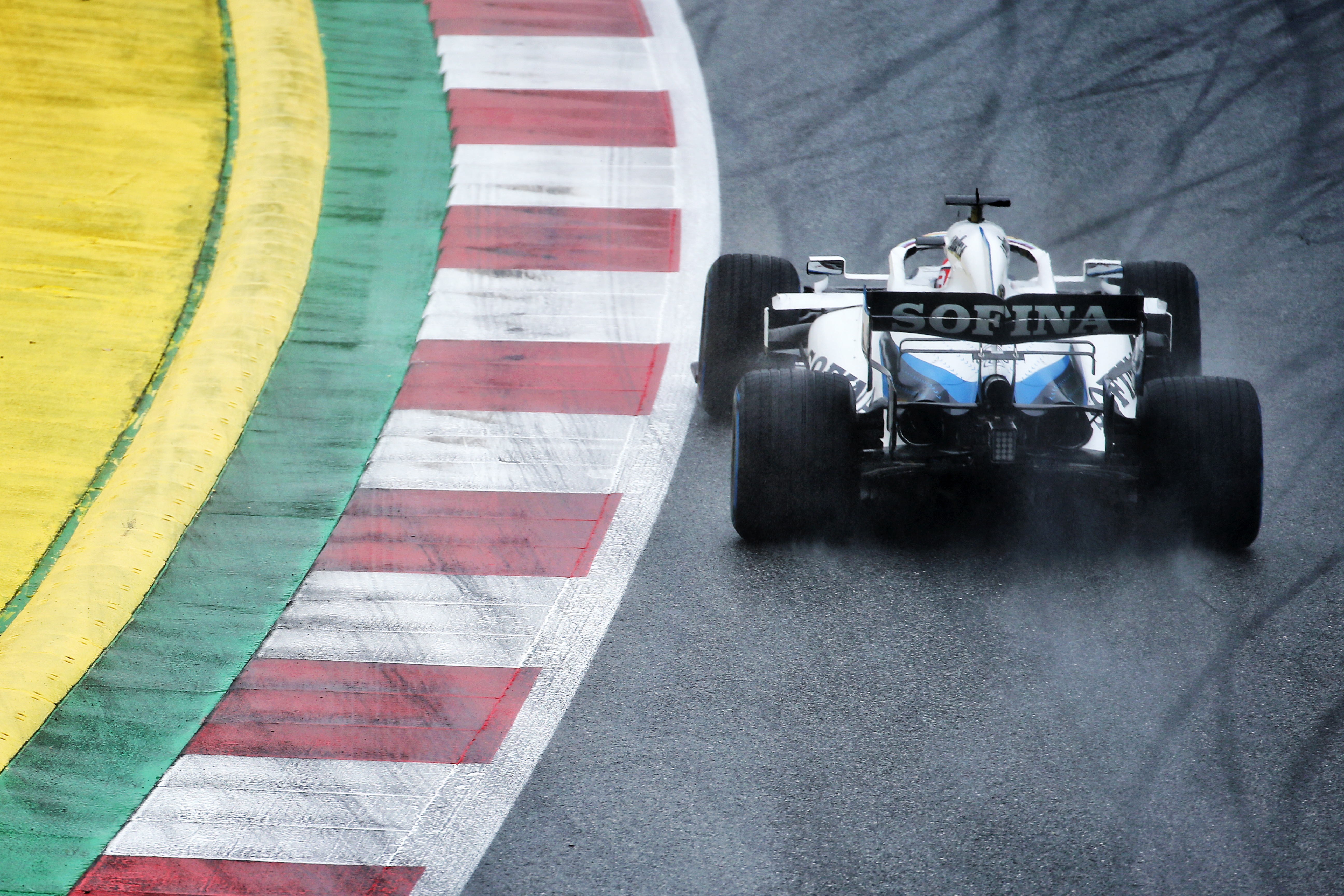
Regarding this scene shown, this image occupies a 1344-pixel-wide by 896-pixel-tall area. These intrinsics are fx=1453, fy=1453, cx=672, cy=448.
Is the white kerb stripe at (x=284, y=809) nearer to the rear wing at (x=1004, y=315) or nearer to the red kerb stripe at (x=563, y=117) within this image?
the rear wing at (x=1004, y=315)

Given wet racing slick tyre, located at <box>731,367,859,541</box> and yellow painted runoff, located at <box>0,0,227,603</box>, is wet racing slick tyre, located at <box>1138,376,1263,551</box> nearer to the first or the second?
wet racing slick tyre, located at <box>731,367,859,541</box>

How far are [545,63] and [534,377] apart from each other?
150 inches

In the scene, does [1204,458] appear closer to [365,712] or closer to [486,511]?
[486,511]

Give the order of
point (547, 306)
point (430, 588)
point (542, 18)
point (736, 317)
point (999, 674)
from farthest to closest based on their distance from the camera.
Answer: point (542, 18), point (547, 306), point (736, 317), point (430, 588), point (999, 674)

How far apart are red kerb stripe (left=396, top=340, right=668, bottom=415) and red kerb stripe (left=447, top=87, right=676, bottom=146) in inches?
93.4

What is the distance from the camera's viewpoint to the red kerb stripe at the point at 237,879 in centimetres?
440

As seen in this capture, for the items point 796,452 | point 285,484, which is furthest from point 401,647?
point 796,452

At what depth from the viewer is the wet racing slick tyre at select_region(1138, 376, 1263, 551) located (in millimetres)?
5719

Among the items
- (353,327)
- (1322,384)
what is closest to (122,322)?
(353,327)

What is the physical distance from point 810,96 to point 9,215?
5265 mm

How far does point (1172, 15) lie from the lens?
10.8 metres

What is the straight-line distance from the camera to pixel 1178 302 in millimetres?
7027

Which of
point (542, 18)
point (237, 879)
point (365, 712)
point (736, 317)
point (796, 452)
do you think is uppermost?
point (542, 18)

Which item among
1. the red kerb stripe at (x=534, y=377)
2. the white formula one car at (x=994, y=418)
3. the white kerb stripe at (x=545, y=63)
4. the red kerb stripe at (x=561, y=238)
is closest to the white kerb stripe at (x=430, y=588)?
the white formula one car at (x=994, y=418)
